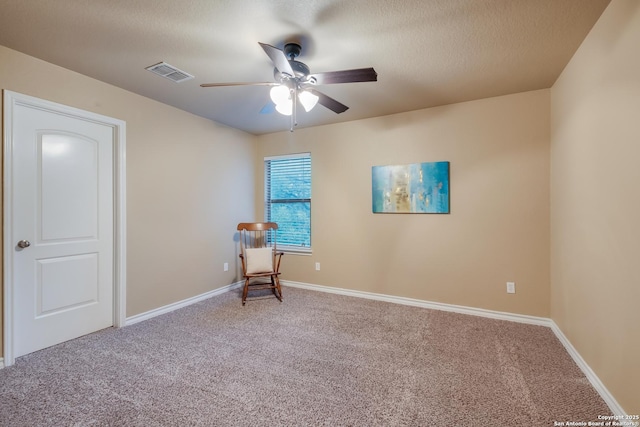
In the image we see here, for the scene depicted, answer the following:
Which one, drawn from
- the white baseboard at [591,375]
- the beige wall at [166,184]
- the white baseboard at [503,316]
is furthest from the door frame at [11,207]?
the white baseboard at [591,375]

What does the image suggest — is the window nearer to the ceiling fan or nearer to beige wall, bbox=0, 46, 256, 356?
beige wall, bbox=0, 46, 256, 356

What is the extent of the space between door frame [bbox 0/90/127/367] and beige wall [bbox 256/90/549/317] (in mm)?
2239

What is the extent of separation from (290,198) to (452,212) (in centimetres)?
229

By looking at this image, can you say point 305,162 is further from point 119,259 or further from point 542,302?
point 542,302

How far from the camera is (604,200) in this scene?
5.74 ft

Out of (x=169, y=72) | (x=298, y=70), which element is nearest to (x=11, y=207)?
(x=169, y=72)

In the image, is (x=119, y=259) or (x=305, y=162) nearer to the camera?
(x=119, y=259)

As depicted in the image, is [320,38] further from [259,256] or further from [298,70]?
[259,256]

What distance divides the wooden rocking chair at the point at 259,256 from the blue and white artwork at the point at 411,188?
60.6 inches

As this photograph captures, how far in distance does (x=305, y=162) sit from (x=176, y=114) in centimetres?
178

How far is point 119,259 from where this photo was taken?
2.80 meters

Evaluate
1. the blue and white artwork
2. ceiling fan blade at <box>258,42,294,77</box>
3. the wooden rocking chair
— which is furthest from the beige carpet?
ceiling fan blade at <box>258,42,294,77</box>

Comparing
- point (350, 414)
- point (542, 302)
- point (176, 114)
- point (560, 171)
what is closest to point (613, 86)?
point (560, 171)

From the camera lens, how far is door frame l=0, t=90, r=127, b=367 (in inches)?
82.0
